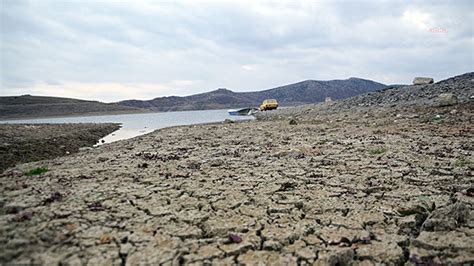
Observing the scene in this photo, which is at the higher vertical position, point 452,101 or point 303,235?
point 452,101

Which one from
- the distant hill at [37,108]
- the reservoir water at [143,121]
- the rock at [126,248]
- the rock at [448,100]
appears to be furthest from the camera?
the distant hill at [37,108]

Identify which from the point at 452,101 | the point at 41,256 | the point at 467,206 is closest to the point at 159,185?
the point at 41,256

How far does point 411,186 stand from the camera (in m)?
4.85

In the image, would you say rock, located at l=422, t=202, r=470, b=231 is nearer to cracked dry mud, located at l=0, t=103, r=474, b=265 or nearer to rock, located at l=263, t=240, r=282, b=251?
cracked dry mud, located at l=0, t=103, r=474, b=265

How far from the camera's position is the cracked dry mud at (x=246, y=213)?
2.94 metres

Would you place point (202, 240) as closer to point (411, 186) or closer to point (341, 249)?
point (341, 249)

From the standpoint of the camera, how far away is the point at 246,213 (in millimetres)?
3902

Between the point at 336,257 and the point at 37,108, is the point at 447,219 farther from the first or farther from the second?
the point at 37,108

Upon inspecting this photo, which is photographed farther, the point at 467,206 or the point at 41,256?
the point at 467,206

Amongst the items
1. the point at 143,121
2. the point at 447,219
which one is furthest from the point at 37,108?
the point at 447,219

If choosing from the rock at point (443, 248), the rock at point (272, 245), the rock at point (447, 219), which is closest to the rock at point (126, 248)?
the rock at point (272, 245)

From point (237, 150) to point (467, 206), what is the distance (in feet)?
18.6

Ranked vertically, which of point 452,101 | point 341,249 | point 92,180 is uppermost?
point 452,101

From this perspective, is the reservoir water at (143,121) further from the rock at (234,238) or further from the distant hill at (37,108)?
the distant hill at (37,108)
